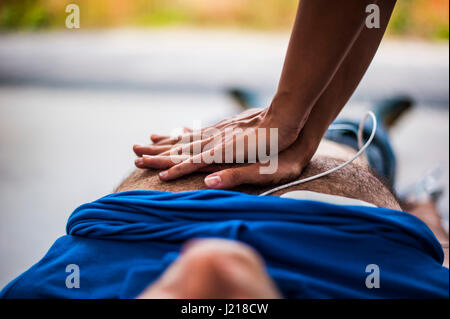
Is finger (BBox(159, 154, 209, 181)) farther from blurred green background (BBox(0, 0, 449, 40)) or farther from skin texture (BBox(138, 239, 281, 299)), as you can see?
blurred green background (BBox(0, 0, 449, 40))

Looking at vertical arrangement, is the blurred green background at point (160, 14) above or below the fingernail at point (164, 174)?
above

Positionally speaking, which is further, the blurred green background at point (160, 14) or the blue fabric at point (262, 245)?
the blurred green background at point (160, 14)

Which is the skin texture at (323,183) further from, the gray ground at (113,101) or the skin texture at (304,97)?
the gray ground at (113,101)

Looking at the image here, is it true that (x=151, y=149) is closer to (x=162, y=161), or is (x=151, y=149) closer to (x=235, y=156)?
(x=162, y=161)

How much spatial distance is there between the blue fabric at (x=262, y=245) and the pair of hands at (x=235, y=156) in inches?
3.7

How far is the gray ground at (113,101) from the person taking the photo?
6.43 feet

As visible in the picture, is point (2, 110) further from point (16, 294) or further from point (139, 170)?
point (16, 294)

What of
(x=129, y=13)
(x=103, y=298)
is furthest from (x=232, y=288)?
(x=129, y=13)

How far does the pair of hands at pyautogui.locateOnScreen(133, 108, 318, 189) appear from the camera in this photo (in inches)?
34.0

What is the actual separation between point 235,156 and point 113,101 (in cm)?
257

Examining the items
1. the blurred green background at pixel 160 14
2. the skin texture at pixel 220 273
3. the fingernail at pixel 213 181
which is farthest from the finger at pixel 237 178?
the blurred green background at pixel 160 14

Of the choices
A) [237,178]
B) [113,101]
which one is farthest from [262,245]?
[113,101]

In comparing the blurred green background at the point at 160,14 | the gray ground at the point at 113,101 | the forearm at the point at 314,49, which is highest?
the blurred green background at the point at 160,14

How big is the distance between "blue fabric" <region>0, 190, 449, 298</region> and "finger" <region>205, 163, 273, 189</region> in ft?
0.20
